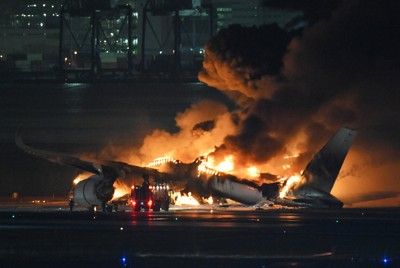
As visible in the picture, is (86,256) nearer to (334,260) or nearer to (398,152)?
(334,260)

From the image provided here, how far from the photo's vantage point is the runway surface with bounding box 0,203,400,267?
135ft

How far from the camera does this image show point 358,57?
74938mm

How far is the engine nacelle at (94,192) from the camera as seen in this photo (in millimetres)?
69938

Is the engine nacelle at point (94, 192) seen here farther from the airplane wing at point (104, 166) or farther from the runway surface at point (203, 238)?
the runway surface at point (203, 238)

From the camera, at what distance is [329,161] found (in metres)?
66.8

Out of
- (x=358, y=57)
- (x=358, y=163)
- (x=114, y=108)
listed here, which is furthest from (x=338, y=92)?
(x=114, y=108)

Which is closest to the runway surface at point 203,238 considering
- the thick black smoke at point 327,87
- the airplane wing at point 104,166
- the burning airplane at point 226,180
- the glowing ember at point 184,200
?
the burning airplane at point 226,180

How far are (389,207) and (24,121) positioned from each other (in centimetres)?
10008

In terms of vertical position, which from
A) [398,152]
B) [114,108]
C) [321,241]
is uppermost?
[321,241]

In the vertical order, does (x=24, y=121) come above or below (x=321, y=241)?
below

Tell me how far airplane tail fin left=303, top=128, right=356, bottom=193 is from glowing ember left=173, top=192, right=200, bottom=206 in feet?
31.9

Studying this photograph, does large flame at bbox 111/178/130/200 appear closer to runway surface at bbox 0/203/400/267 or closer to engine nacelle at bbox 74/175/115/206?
engine nacelle at bbox 74/175/115/206

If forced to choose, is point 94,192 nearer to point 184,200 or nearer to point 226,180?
point 184,200

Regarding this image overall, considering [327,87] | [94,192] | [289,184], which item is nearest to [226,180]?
[289,184]
